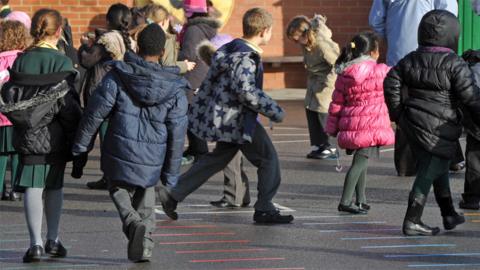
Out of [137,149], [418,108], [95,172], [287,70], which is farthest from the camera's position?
[287,70]

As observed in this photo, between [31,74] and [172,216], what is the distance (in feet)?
6.15

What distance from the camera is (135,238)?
782cm

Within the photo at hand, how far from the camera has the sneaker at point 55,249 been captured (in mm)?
8289

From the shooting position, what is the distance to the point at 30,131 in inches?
323

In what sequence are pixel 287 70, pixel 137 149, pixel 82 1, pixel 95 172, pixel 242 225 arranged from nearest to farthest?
pixel 137 149, pixel 242 225, pixel 95 172, pixel 82 1, pixel 287 70

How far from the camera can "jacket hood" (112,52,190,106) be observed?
26.0ft

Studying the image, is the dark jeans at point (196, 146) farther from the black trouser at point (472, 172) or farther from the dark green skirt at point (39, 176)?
the dark green skirt at point (39, 176)

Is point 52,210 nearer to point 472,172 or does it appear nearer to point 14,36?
point 14,36

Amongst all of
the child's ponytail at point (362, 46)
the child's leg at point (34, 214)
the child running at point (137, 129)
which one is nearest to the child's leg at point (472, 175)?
the child's ponytail at point (362, 46)

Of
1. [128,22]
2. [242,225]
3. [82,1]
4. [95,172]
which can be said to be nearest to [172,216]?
[242,225]

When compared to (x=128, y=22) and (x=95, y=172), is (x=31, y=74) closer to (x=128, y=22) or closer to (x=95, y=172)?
(x=128, y=22)

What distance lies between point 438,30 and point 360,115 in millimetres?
1329

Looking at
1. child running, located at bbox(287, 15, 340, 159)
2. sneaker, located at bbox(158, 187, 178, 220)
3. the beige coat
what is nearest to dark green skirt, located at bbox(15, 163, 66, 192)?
sneaker, located at bbox(158, 187, 178, 220)

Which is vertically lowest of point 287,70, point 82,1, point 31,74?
point 287,70
